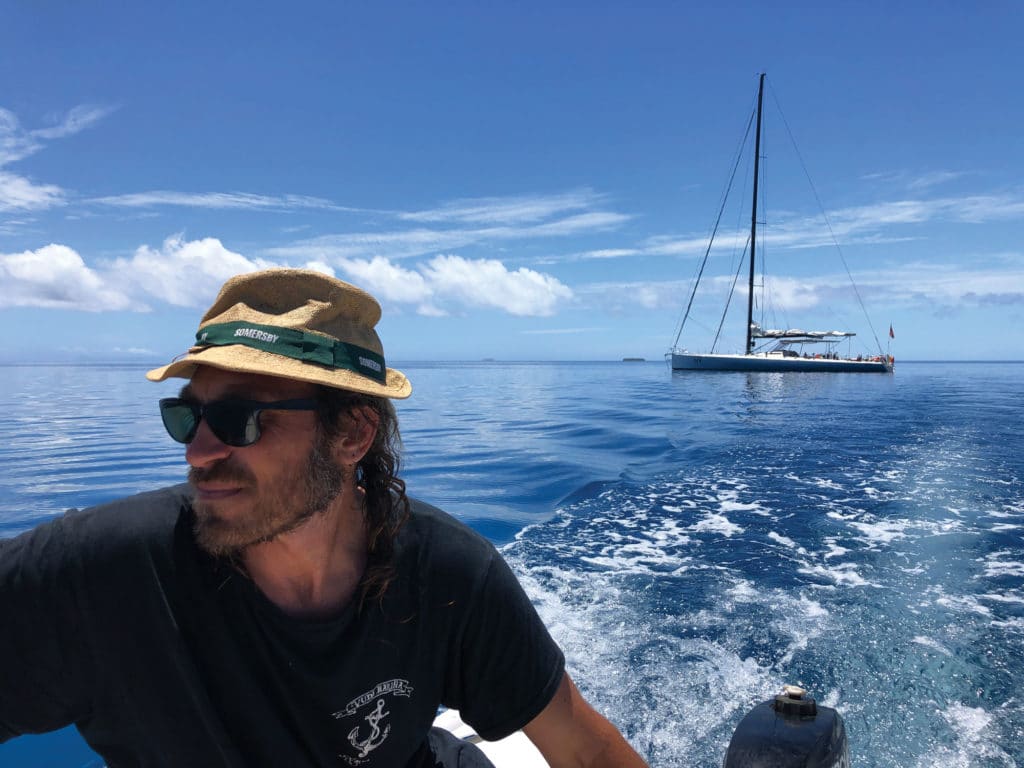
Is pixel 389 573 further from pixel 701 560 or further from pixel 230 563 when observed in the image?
pixel 701 560

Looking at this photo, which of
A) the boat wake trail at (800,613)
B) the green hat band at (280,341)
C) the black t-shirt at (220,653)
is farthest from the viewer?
the boat wake trail at (800,613)

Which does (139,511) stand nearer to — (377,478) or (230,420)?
(230,420)

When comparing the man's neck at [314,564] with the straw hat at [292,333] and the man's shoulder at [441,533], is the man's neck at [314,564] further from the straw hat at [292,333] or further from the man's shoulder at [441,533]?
the straw hat at [292,333]

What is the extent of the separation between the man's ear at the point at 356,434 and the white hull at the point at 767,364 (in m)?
38.6

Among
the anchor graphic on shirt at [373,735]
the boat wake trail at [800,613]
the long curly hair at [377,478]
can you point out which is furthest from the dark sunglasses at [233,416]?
the boat wake trail at [800,613]

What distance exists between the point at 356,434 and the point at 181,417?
0.35 metres

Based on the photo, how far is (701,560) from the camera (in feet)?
16.1

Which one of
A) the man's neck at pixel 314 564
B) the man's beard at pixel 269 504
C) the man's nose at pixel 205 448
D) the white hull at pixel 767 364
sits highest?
the man's nose at pixel 205 448

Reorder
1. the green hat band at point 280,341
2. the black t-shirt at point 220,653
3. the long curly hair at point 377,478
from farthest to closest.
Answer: the long curly hair at point 377,478
the green hat band at point 280,341
the black t-shirt at point 220,653

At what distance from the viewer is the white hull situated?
38.2 meters

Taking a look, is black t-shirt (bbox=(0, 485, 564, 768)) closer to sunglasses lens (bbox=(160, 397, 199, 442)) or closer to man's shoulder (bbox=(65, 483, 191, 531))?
man's shoulder (bbox=(65, 483, 191, 531))

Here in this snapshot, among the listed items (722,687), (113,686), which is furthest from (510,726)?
(722,687)

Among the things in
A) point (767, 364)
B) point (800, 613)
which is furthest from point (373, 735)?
point (767, 364)

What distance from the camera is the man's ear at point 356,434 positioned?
1.39m
